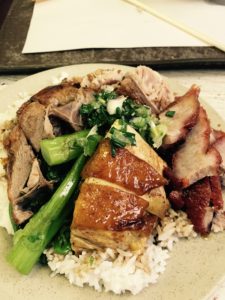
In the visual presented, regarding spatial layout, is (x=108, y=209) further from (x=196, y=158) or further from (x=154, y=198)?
(x=196, y=158)

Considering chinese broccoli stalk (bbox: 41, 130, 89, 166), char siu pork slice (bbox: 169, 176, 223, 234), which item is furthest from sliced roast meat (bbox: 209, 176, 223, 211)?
chinese broccoli stalk (bbox: 41, 130, 89, 166)

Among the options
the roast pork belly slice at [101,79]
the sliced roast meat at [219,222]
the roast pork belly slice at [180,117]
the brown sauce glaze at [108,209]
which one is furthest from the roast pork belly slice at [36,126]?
the sliced roast meat at [219,222]

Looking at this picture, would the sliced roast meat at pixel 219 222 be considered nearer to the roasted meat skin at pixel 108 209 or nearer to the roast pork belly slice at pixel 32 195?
the roasted meat skin at pixel 108 209

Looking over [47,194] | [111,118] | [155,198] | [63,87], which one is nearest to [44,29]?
[63,87]

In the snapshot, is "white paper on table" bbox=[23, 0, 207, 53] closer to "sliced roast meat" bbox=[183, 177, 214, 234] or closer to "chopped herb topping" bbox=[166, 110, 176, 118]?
"chopped herb topping" bbox=[166, 110, 176, 118]

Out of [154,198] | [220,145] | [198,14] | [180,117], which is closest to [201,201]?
[154,198]

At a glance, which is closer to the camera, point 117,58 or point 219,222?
point 219,222
